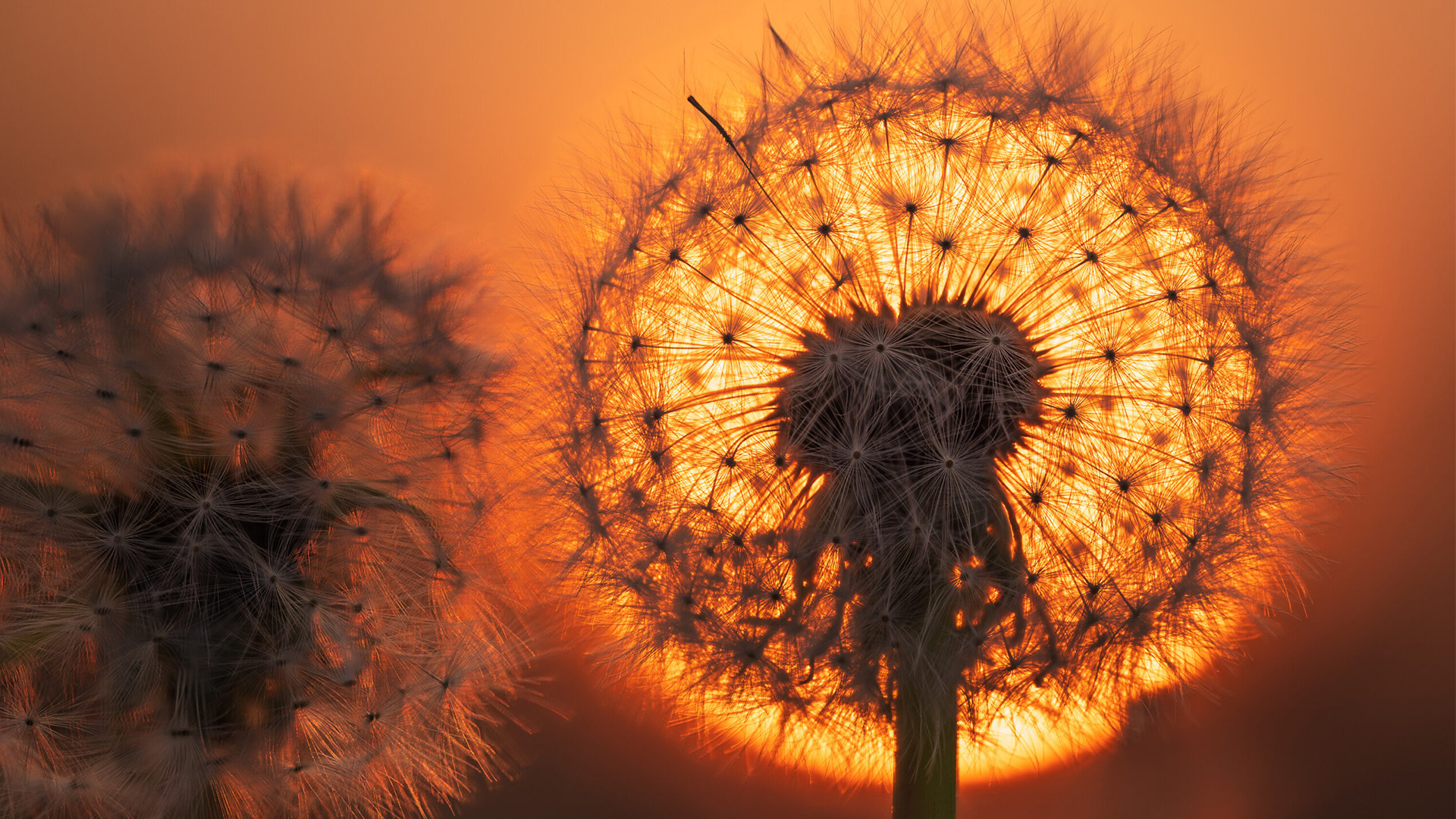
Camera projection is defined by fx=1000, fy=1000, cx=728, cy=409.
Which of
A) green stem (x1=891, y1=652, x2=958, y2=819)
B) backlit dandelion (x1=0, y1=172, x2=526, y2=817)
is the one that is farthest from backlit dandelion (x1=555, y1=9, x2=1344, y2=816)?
backlit dandelion (x1=0, y1=172, x2=526, y2=817)

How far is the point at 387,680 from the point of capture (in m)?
1.39

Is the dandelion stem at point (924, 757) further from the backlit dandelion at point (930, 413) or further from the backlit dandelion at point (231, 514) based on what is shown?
the backlit dandelion at point (231, 514)

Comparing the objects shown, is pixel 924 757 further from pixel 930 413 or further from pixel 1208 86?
pixel 1208 86

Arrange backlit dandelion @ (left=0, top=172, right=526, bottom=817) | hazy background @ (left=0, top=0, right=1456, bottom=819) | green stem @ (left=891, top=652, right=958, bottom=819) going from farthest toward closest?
hazy background @ (left=0, top=0, right=1456, bottom=819) < green stem @ (left=891, top=652, right=958, bottom=819) < backlit dandelion @ (left=0, top=172, right=526, bottom=817)

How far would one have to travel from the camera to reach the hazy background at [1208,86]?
63.3 inches

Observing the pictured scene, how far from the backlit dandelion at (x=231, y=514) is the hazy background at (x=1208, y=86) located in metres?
0.23

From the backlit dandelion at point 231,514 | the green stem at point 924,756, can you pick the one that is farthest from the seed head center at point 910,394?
the backlit dandelion at point 231,514

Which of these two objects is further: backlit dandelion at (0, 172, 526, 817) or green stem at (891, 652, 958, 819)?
green stem at (891, 652, 958, 819)

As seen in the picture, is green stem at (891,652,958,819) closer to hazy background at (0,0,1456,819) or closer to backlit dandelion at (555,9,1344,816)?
backlit dandelion at (555,9,1344,816)

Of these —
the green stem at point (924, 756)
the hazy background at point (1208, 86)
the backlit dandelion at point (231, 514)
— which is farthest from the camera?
the hazy background at point (1208, 86)

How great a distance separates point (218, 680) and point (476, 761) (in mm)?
460

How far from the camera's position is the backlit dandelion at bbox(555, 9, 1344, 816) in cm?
130

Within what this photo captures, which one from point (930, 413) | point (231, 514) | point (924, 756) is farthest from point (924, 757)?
point (231, 514)

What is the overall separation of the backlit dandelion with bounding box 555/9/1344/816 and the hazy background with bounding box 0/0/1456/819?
280 mm
